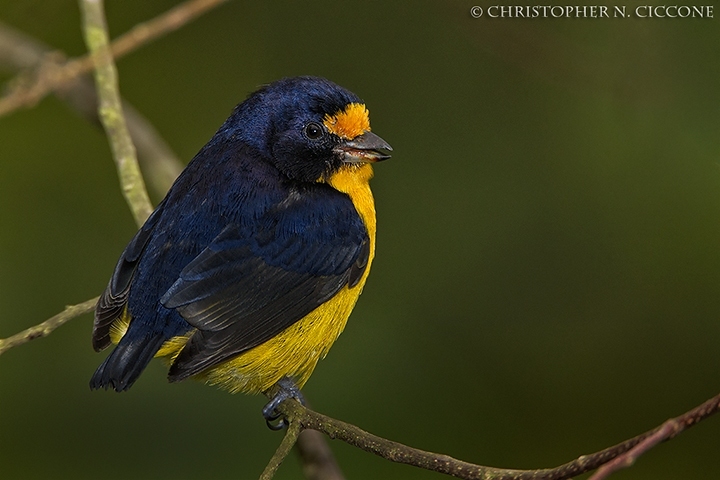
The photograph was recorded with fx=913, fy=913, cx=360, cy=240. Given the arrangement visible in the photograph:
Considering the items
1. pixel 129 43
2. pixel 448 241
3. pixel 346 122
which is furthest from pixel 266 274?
pixel 448 241

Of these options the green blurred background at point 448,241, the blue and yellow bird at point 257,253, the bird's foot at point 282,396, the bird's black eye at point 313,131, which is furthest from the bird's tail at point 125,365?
the green blurred background at point 448,241

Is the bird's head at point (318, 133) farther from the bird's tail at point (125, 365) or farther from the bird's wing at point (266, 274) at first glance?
the bird's tail at point (125, 365)

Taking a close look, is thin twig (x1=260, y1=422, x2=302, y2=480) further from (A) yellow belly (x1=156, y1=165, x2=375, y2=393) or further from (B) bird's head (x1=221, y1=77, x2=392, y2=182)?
(B) bird's head (x1=221, y1=77, x2=392, y2=182)

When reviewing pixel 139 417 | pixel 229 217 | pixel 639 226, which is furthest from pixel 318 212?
pixel 639 226

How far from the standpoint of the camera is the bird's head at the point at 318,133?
3512 millimetres

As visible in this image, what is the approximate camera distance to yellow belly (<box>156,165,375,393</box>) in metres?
3.29

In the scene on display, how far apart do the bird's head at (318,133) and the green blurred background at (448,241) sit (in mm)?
1354

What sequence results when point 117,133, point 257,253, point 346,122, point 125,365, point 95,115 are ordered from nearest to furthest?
point 125,365
point 257,253
point 346,122
point 117,133
point 95,115

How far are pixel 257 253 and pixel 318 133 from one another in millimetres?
542

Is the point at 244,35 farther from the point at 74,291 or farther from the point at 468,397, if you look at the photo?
the point at 468,397

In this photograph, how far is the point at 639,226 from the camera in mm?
5113

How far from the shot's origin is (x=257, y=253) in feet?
10.9

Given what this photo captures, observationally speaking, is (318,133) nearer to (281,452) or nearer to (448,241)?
(281,452)

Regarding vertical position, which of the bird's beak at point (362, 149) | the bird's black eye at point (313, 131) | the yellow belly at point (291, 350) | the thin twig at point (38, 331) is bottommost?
the yellow belly at point (291, 350)
